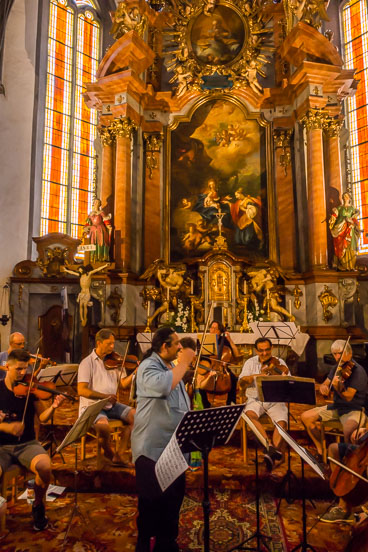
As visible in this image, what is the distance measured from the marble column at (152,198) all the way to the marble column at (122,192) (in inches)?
28.7

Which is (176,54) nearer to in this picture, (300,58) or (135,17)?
(135,17)

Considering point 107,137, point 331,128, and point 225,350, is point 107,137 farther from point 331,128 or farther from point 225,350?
point 225,350

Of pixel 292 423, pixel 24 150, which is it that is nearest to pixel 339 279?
pixel 292 423

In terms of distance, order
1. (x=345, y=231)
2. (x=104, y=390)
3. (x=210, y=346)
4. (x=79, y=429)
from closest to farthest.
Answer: (x=79, y=429) → (x=104, y=390) → (x=210, y=346) → (x=345, y=231)

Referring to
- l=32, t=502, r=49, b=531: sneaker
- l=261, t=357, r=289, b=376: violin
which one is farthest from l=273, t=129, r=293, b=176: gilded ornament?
l=32, t=502, r=49, b=531: sneaker

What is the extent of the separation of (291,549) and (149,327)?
28.9ft

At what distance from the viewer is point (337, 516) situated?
13.2 ft

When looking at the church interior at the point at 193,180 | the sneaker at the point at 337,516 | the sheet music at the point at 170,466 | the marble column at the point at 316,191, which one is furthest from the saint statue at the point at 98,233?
the sheet music at the point at 170,466

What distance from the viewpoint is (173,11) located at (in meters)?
14.4

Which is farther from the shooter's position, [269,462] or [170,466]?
[269,462]

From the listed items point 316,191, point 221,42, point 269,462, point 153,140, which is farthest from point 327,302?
point 221,42

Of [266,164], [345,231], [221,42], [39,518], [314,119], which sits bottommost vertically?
[39,518]

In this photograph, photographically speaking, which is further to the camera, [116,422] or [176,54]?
[176,54]

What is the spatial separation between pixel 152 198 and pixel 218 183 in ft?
6.88
